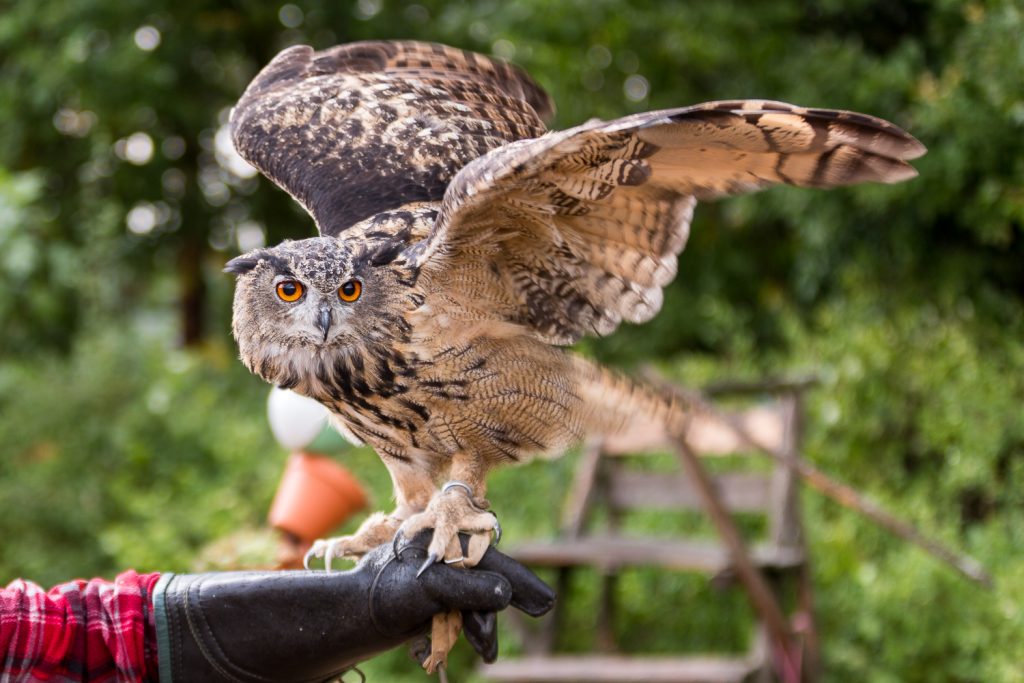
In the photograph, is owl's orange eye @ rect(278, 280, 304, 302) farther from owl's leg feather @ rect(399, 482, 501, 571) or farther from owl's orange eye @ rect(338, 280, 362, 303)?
owl's leg feather @ rect(399, 482, 501, 571)

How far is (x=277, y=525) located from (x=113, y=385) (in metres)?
3.56

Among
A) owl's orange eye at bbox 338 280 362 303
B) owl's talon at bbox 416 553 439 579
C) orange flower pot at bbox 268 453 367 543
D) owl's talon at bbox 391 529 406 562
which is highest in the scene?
owl's orange eye at bbox 338 280 362 303

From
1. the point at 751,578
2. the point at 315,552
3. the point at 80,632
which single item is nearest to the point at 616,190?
the point at 315,552

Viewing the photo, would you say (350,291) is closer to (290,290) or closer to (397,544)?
(290,290)

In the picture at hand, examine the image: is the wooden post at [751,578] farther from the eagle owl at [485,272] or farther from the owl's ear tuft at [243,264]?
the owl's ear tuft at [243,264]

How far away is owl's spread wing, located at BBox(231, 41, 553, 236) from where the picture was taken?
283 centimetres

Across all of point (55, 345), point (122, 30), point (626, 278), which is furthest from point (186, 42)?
point (626, 278)

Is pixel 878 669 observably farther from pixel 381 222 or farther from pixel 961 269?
pixel 381 222

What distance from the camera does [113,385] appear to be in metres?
7.02

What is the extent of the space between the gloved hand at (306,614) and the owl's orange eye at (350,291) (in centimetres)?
49

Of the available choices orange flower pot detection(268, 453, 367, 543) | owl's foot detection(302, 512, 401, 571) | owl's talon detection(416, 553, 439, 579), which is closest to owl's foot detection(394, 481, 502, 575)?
owl's talon detection(416, 553, 439, 579)

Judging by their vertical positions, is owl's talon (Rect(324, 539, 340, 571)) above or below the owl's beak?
below

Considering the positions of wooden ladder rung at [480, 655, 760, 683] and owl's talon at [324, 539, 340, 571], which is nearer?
owl's talon at [324, 539, 340, 571]

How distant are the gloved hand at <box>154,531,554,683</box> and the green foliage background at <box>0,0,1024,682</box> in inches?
109
